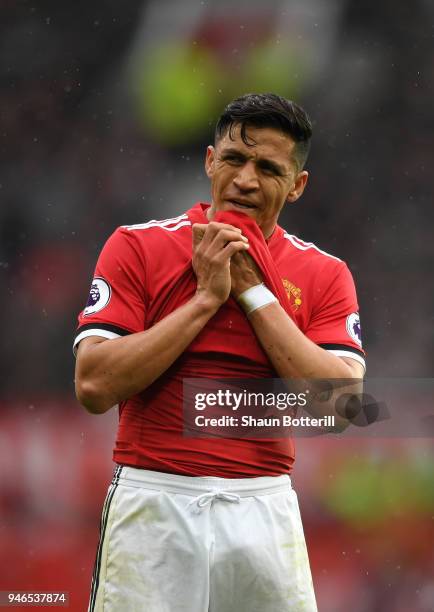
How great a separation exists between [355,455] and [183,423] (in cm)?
323

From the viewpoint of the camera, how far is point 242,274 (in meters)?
1.81


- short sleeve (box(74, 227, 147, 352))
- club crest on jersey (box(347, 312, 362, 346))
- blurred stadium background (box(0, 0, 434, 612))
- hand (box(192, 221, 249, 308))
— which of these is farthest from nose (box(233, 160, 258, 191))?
blurred stadium background (box(0, 0, 434, 612))

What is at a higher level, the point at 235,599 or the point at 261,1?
the point at 261,1

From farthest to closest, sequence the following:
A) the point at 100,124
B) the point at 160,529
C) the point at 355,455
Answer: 1. the point at 100,124
2. the point at 355,455
3. the point at 160,529

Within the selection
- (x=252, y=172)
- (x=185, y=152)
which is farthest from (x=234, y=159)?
(x=185, y=152)

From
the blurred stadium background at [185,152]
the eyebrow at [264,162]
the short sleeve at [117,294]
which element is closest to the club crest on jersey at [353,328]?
the eyebrow at [264,162]

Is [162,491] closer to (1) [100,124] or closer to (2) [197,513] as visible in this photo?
(2) [197,513]

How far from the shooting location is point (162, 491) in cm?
175

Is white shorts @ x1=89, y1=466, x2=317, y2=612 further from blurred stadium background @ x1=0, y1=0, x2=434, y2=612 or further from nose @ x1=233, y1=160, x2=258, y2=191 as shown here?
blurred stadium background @ x1=0, y1=0, x2=434, y2=612

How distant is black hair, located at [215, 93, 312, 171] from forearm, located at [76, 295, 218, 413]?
0.41 metres

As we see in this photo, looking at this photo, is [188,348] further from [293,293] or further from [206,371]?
[293,293]

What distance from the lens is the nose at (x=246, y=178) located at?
188 centimetres

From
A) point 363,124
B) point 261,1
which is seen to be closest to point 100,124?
point 261,1

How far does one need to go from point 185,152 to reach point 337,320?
11.7 ft
